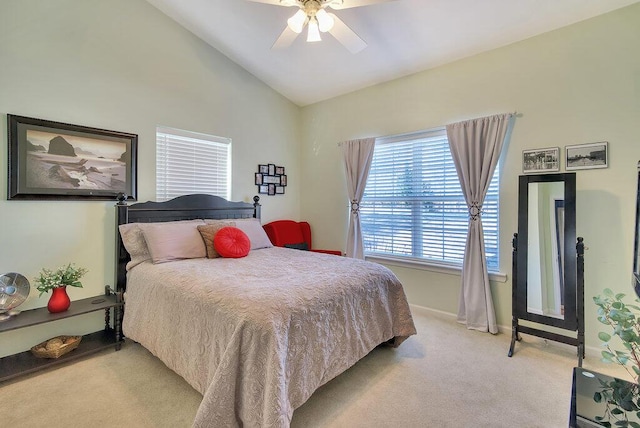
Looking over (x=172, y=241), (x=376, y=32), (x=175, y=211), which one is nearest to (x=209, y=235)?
(x=172, y=241)

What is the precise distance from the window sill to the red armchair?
62 centimetres

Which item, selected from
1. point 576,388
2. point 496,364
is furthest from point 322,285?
point 496,364

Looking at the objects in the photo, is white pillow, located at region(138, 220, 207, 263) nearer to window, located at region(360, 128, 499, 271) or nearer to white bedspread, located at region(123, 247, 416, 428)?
white bedspread, located at region(123, 247, 416, 428)

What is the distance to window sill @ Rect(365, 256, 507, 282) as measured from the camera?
3068mm

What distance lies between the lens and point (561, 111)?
8.85 feet

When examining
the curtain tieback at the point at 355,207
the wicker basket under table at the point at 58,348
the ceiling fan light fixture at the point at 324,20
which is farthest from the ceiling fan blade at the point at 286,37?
the wicker basket under table at the point at 58,348

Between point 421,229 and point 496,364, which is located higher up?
point 421,229

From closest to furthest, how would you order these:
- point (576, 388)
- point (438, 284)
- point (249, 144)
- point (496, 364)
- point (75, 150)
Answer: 1. point (576, 388)
2. point (496, 364)
3. point (75, 150)
4. point (438, 284)
5. point (249, 144)

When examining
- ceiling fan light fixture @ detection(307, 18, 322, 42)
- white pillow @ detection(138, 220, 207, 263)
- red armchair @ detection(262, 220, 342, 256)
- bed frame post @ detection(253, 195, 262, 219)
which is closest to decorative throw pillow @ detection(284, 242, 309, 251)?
red armchair @ detection(262, 220, 342, 256)

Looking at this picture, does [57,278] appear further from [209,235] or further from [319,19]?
[319,19]

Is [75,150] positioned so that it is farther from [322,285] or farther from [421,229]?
[421,229]

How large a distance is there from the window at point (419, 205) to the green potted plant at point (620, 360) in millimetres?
1841

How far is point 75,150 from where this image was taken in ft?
8.88

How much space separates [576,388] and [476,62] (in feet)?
9.96
